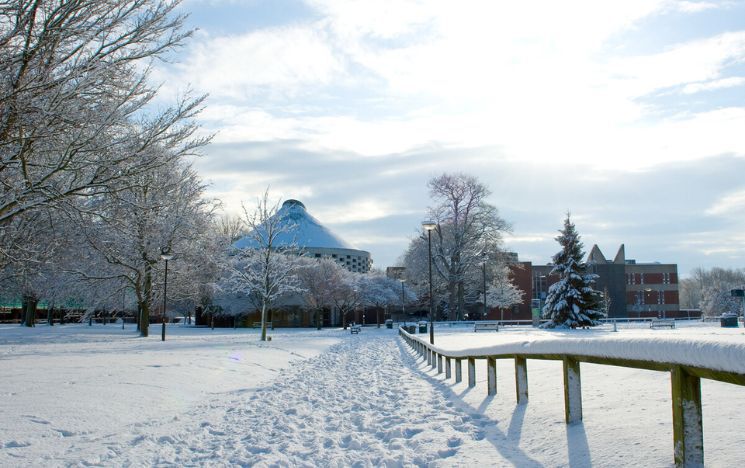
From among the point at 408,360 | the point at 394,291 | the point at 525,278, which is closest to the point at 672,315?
the point at 525,278

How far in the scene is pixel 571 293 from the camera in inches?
1750

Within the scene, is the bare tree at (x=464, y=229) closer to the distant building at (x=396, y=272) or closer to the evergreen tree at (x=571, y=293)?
the evergreen tree at (x=571, y=293)

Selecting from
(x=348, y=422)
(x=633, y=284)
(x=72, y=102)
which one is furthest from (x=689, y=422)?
(x=633, y=284)

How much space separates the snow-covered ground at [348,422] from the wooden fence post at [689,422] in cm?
24

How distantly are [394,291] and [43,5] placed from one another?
2615 inches

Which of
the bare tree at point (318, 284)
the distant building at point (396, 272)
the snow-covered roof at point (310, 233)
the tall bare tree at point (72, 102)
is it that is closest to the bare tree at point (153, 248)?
the tall bare tree at point (72, 102)

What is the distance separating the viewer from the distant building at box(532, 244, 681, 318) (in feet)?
307

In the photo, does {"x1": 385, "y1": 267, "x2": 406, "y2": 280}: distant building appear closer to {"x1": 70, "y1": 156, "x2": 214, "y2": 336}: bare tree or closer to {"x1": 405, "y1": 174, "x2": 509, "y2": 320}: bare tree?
{"x1": 405, "y1": 174, "x2": 509, "y2": 320}: bare tree

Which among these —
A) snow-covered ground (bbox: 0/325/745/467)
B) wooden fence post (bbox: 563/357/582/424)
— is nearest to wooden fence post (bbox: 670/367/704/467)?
snow-covered ground (bbox: 0/325/745/467)

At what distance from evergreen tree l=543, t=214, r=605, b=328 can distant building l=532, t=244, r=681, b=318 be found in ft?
160

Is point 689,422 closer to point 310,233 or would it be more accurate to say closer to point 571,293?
point 571,293

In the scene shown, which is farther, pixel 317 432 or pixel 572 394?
pixel 317 432

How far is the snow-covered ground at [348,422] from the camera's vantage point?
204 inches

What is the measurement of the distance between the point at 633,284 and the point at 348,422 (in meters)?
100
